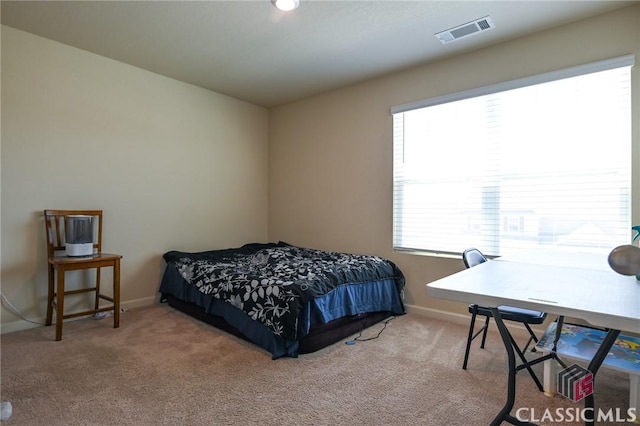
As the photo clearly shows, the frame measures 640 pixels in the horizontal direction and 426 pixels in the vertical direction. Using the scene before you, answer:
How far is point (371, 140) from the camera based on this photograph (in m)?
3.73

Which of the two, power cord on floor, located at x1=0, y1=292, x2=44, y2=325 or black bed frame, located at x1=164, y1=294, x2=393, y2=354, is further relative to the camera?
power cord on floor, located at x1=0, y1=292, x2=44, y2=325

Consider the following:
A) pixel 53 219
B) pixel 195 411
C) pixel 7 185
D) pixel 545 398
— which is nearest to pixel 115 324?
pixel 53 219

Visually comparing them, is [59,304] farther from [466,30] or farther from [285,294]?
[466,30]

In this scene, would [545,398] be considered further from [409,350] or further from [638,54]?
[638,54]

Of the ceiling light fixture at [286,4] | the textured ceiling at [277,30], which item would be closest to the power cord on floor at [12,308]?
the textured ceiling at [277,30]

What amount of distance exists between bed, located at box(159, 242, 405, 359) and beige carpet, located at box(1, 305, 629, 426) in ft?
0.46

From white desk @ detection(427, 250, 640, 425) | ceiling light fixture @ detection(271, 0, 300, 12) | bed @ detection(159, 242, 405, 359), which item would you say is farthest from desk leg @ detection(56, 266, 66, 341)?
white desk @ detection(427, 250, 640, 425)

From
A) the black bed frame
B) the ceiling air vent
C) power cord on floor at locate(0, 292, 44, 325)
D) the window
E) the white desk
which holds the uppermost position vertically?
the ceiling air vent

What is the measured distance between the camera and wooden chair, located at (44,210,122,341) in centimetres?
261

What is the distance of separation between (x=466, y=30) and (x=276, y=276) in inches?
97.2

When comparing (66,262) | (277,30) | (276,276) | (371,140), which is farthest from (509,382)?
(66,262)

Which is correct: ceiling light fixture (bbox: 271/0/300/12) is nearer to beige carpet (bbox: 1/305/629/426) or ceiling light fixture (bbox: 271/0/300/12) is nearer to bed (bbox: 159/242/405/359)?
bed (bbox: 159/242/405/359)

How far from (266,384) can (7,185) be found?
263cm

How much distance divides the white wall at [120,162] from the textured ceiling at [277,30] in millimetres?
283
